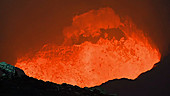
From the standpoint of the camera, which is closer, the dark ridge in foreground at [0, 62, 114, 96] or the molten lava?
the dark ridge in foreground at [0, 62, 114, 96]

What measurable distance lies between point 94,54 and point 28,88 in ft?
6.17

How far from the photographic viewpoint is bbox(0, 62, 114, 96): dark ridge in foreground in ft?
8.09

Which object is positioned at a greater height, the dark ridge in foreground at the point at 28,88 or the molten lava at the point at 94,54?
the molten lava at the point at 94,54

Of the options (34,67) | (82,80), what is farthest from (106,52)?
(34,67)

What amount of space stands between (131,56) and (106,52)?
51 cm

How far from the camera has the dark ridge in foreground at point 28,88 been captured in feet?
8.09

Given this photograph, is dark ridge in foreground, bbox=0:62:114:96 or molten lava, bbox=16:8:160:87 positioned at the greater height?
molten lava, bbox=16:8:160:87

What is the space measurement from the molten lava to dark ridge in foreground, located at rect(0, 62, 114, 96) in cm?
103

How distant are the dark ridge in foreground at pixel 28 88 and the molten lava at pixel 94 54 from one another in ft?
3.39

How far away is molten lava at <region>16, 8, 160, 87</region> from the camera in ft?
12.9

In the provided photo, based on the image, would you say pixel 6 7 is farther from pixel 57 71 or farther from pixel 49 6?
pixel 57 71

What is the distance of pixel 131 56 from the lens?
13.1ft

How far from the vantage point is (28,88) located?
2594 mm

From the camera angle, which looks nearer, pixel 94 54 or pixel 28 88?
pixel 28 88
